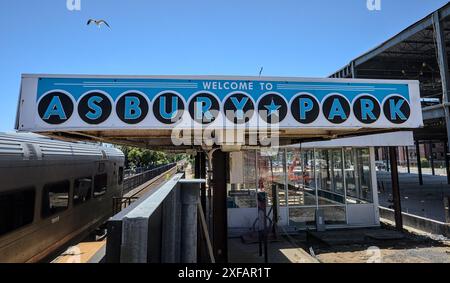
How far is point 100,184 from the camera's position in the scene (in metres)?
11.0

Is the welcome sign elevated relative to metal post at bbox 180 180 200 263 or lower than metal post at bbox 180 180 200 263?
elevated

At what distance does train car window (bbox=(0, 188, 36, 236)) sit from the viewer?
492 centimetres

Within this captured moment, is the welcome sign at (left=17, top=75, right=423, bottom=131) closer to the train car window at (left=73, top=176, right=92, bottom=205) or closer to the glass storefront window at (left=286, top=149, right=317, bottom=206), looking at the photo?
the train car window at (left=73, top=176, right=92, bottom=205)

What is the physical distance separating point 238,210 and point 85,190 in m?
5.36

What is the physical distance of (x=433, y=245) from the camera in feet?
30.9

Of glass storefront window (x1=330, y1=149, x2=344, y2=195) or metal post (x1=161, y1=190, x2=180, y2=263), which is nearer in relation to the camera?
metal post (x1=161, y1=190, x2=180, y2=263)

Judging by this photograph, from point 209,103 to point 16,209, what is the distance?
4.29 meters

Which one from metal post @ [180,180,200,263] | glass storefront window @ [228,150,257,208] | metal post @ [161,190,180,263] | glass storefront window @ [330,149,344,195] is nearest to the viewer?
metal post @ [161,190,180,263]

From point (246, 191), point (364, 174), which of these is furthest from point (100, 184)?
point (364, 174)

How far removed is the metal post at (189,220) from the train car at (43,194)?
3548mm

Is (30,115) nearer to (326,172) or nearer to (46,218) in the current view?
(46,218)

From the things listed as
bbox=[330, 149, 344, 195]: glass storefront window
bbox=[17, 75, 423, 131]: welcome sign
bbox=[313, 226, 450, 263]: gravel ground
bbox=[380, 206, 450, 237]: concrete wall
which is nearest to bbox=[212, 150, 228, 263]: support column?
bbox=[17, 75, 423, 131]: welcome sign
